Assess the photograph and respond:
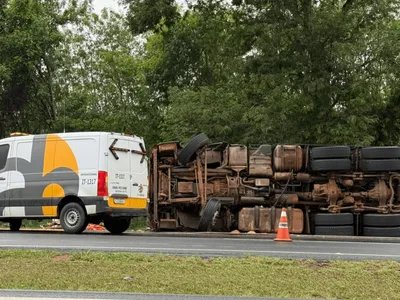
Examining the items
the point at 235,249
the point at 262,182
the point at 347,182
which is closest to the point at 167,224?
the point at 262,182

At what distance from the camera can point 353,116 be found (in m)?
21.1

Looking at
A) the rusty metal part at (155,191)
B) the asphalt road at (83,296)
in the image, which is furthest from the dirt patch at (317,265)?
the rusty metal part at (155,191)

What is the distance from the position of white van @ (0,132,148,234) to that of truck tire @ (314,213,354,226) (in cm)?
439

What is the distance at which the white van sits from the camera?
14.2 metres

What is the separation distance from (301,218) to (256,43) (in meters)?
8.83

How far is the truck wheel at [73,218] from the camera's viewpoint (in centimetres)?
1421

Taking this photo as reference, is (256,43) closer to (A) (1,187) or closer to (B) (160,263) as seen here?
(A) (1,187)

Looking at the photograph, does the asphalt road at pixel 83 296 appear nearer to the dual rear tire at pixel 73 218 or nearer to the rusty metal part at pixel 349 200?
the dual rear tire at pixel 73 218

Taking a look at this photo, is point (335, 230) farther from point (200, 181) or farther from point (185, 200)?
point (185, 200)

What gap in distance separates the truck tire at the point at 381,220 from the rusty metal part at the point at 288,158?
2107 millimetres

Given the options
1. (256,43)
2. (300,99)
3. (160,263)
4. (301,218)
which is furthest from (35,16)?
(160,263)

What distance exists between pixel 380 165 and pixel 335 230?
1.94 m

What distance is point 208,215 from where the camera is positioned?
15.4m

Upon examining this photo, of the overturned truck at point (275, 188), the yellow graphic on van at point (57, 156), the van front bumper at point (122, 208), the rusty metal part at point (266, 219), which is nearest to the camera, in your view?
the van front bumper at point (122, 208)
